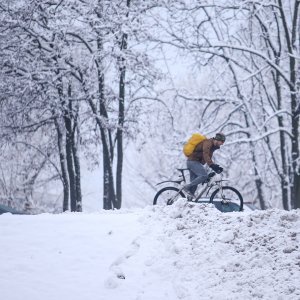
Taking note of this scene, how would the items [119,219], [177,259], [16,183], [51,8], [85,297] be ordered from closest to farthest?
[85,297], [177,259], [119,219], [51,8], [16,183]

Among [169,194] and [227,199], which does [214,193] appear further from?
[169,194]

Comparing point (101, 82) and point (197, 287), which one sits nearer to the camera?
point (197, 287)

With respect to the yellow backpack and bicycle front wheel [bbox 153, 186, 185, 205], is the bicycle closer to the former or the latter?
bicycle front wheel [bbox 153, 186, 185, 205]

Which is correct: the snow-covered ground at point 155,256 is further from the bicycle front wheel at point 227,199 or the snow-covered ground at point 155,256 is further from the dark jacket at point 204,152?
the bicycle front wheel at point 227,199

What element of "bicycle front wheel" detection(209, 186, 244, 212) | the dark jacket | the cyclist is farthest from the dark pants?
"bicycle front wheel" detection(209, 186, 244, 212)

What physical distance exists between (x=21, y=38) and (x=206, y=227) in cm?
1175

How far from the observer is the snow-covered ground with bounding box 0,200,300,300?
6.41m

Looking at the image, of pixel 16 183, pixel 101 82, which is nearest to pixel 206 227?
pixel 101 82

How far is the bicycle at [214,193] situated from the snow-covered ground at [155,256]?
1224mm

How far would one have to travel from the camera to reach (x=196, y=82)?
32.7m

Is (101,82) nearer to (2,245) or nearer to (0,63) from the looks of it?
(0,63)

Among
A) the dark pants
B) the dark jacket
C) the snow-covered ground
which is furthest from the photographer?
the dark pants

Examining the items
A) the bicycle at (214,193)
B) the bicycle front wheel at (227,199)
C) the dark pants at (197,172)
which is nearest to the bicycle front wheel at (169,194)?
the bicycle at (214,193)

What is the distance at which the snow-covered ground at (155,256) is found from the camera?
6.41 metres
